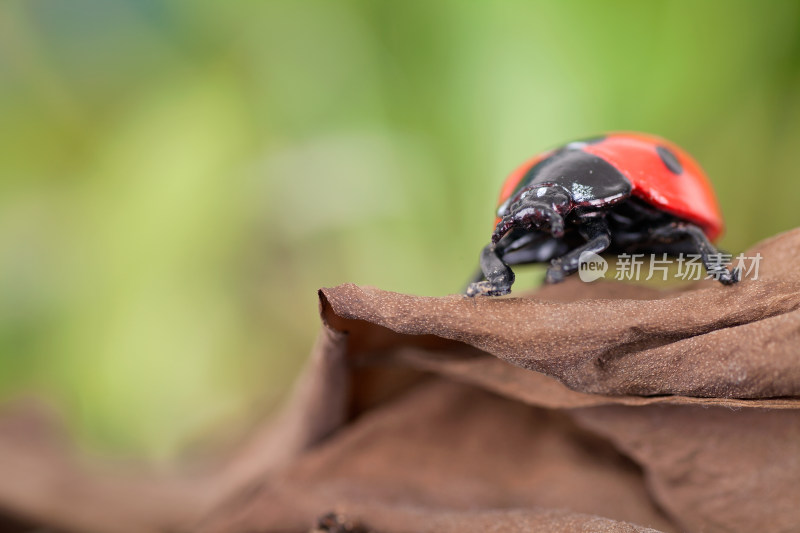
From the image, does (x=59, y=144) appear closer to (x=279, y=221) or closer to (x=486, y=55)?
(x=279, y=221)

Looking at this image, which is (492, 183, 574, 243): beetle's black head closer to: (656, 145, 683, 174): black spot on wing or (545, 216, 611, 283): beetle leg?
(545, 216, 611, 283): beetle leg

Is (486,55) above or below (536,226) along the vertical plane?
above

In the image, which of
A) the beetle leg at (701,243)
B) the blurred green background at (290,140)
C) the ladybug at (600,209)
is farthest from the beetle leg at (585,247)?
the blurred green background at (290,140)

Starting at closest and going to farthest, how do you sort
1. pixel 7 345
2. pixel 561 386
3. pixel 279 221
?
1. pixel 561 386
2. pixel 7 345
3. pixel 279 221

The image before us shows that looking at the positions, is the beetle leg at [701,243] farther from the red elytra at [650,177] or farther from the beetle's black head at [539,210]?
the beetle's black head at [539,210]

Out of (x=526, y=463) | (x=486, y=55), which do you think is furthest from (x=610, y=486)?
(x=486, y=55)

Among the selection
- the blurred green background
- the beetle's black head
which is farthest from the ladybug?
the blurred green background

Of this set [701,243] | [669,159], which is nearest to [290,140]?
[669,159]

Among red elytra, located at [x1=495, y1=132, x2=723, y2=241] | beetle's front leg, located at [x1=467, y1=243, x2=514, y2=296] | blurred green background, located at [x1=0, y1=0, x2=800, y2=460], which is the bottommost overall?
beetle's front leg, located at [x1=467, y1=243, x2=514, y2=296]
